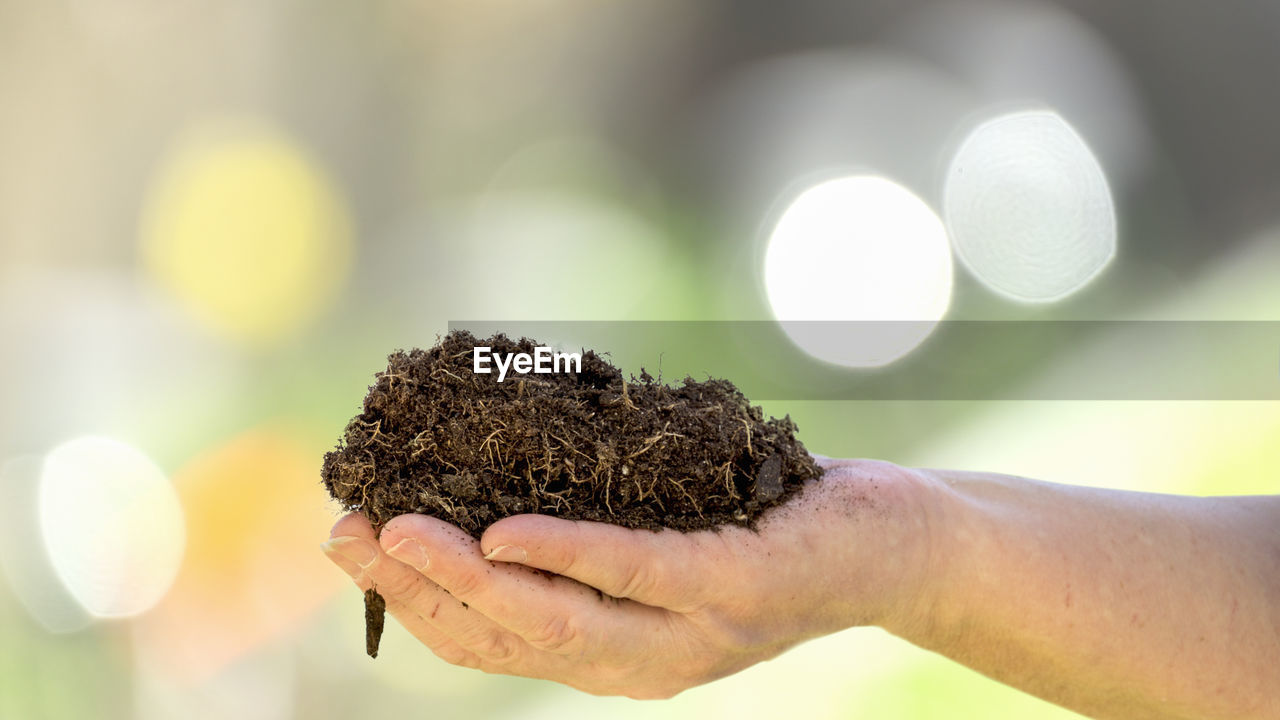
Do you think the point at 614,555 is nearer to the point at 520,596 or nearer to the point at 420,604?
the point at 520,596

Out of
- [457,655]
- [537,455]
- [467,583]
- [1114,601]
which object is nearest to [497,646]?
[457,655]

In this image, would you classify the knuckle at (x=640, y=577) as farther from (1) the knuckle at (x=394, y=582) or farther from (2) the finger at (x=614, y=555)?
(1) the knuckle at (x=394, y=582)

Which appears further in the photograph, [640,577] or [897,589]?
[897,589]

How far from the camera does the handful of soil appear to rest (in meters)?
1.29

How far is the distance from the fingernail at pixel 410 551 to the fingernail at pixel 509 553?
95mm

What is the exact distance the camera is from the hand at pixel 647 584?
119 centimetres

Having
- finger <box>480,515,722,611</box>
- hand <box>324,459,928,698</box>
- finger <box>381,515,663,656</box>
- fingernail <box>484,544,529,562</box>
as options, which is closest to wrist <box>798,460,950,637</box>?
hand <box>324,459,928,698</box>

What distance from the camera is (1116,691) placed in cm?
138

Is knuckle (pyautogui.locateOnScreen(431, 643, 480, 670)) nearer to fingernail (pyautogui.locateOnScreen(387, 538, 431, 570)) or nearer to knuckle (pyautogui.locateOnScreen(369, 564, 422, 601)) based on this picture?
knuckle (pyautogui.locateOnScreen(369, 564, 422, 601))

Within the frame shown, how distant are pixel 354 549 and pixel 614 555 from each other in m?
0.40

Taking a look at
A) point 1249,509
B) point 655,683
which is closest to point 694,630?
point 655,683

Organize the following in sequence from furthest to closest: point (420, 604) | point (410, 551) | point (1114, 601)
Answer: point (1114, 601) → point (420, 604) → point (410, 551)

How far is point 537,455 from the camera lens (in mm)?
1306

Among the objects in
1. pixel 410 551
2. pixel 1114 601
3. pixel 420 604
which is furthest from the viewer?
pixel 1114 601
